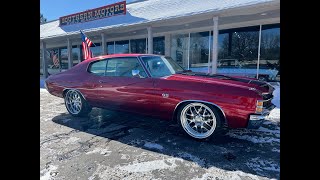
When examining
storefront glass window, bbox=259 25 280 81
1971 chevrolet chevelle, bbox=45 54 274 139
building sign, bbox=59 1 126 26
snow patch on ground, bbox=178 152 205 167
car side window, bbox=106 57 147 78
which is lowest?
snow patch on ground, bbox=178 152 205 167

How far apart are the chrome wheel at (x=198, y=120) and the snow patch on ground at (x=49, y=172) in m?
2.02

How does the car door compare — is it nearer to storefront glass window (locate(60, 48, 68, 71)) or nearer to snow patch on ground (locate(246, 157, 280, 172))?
snow patch on ground (locate(246, 157, 280, 172))

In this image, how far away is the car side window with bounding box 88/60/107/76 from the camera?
461cm

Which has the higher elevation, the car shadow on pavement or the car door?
the car door

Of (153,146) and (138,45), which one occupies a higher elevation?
(138,45)

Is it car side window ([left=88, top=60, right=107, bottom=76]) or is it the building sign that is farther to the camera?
the building sign

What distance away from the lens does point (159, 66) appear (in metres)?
4.20

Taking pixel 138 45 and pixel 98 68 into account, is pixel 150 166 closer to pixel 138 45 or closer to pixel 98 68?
pixel 98 68

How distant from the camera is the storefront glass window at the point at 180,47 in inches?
496

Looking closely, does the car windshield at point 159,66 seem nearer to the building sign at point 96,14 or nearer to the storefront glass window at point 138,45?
the building sign at point 96,14

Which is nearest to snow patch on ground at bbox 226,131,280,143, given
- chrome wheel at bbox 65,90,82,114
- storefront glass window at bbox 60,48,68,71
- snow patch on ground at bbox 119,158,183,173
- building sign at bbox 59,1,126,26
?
snow patch on ground at bbox 119,158,183,173

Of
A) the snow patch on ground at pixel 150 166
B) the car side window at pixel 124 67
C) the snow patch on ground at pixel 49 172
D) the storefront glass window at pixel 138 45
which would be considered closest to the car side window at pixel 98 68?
the car side window at pixel 124 67

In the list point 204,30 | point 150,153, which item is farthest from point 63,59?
point 150,153

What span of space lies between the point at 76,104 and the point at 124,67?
169 centimetres
